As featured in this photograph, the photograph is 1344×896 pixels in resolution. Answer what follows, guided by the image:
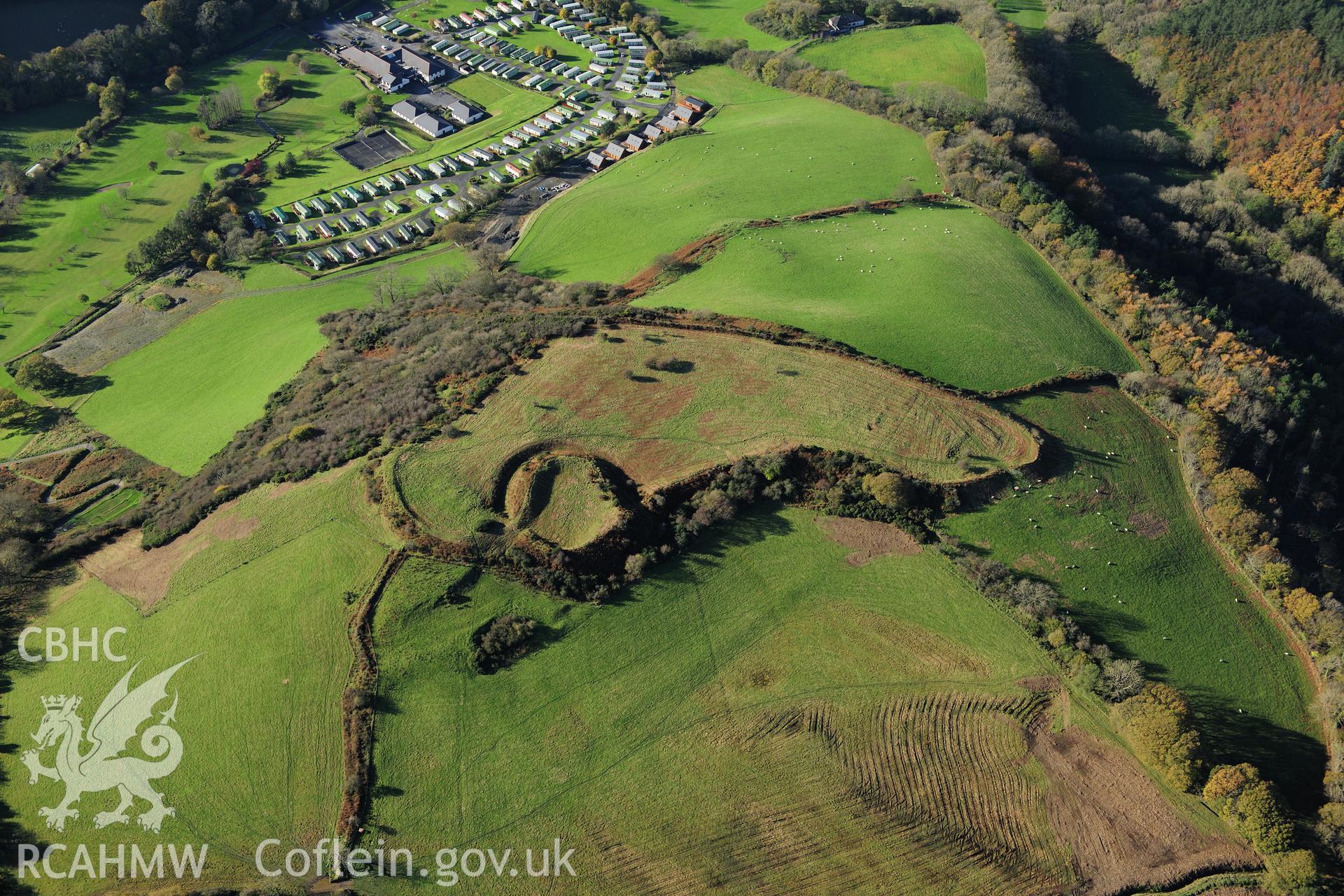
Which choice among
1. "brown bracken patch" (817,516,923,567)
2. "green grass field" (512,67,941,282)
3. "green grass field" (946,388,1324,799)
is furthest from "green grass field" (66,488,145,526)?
"green grass field" (946,388,1324,799)

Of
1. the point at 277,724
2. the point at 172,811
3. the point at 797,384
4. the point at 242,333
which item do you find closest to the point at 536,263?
the point at 242,333

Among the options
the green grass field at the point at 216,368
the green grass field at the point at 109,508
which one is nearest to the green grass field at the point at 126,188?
the green grass field at the point at 216,368

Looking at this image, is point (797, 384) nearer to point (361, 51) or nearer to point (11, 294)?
point (11, 294)

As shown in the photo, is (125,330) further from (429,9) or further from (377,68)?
(429,9)

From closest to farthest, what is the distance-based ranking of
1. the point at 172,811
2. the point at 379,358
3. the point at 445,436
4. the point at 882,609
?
the point at 172,811 < the point at 882,609 < the point at 445,436 < the point at 379,358

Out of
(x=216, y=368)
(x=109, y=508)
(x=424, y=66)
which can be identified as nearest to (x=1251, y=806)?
(x=109, y=508)

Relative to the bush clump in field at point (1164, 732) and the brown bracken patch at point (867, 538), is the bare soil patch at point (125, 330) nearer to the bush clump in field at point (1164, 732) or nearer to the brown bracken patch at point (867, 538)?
the brown bracken patch at point (867, 538)
